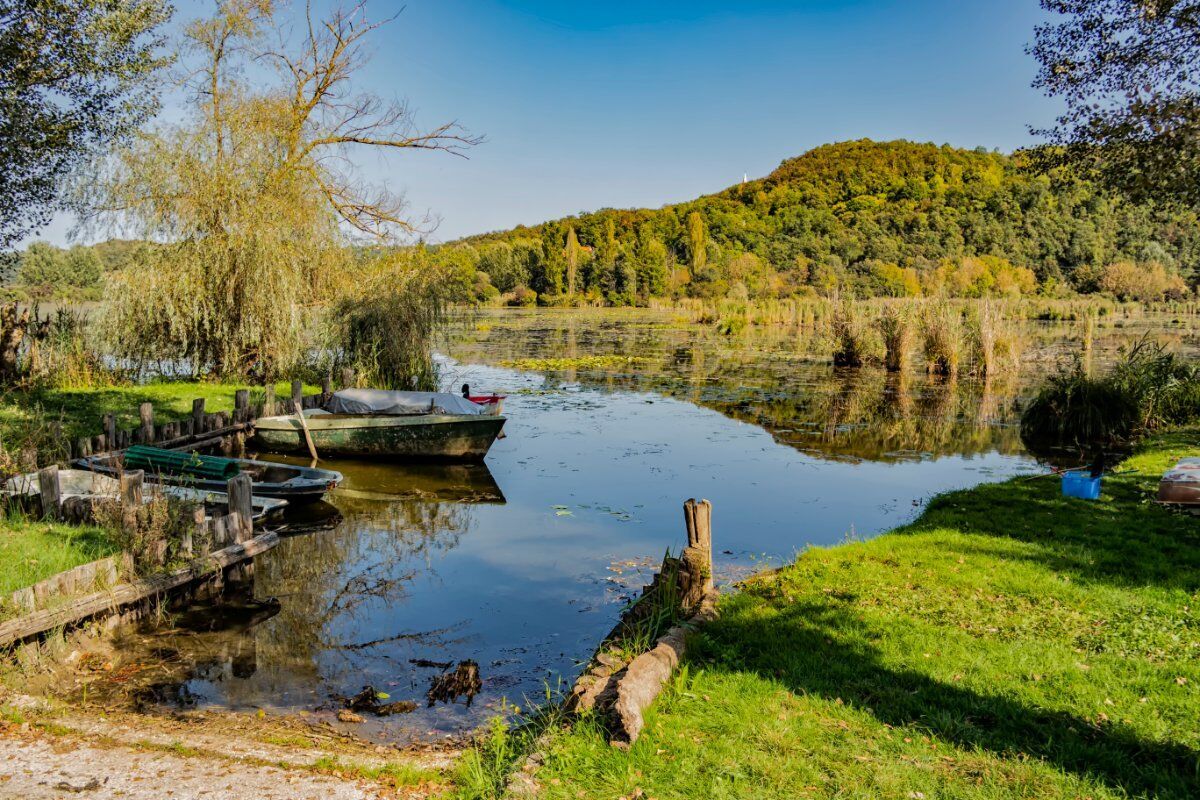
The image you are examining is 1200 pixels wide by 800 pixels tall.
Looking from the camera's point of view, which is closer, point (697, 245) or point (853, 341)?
point (853, 341)

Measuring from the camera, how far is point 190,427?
13477mm

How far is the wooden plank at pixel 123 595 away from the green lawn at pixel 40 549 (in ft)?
0.98

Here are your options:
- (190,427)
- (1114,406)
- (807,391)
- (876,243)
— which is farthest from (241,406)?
(876,243)

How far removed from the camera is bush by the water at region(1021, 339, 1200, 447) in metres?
15.1

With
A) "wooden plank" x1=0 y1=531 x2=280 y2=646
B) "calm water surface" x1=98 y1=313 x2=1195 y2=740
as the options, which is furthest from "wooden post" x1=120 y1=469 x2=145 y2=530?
"calm water surface" x1=98 y1=313 x2=1195 y2=740

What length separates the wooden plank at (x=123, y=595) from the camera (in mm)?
5695

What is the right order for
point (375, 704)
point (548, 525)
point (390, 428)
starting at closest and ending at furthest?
point (375, 704) < point (548, 525) < point (390, 428)

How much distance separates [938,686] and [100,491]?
8849 mm

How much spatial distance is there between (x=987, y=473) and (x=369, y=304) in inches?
532

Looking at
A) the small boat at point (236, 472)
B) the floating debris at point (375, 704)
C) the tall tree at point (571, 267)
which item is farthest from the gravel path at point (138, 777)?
the tall tree at point (571, 267)

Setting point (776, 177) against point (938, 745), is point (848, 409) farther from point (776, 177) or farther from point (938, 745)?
point (776, 177)

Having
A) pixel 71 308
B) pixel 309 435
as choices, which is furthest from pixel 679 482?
pixel 71 308

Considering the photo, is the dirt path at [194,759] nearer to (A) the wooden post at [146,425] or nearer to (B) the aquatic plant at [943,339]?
(A) the wooden post at [146,425]

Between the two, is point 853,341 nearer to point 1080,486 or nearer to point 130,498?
point 1080,486
